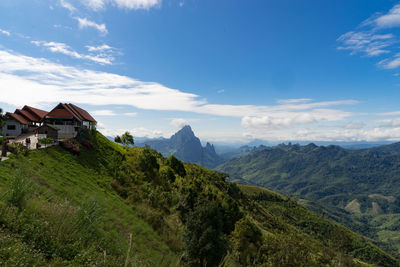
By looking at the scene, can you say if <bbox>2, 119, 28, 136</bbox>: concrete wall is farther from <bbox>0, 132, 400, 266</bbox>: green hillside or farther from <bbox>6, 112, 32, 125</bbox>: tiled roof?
<bbox>0, 132, 400, 266</bbox>: green hillside

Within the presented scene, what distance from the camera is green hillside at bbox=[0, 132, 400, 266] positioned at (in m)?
6.75

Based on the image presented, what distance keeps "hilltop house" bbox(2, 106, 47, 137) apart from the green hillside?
19.4m

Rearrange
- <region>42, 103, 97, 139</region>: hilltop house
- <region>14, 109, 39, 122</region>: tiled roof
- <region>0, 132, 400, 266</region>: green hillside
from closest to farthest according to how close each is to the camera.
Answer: <region>0, 132, 400, 266</region>: green hillside < <region>42, 103, 97, 139</region>: hilltop house < <region>14, 109, 39, 122</region>: tiled roof

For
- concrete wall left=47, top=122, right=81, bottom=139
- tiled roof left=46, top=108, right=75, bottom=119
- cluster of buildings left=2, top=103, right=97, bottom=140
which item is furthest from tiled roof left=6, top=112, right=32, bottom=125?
concrete wall left=47, top=122, right=81, bottom=139

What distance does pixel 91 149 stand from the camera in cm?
4575

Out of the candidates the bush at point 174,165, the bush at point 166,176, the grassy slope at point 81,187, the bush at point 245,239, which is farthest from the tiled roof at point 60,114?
the bush at point 245,239

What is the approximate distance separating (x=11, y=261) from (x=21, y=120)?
62.3 meters

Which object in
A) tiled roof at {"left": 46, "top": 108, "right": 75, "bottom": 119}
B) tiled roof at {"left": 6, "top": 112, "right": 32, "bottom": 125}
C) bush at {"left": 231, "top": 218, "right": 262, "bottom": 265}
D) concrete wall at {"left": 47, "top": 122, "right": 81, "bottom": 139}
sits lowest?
bush at {"left": 231, "top": 218, "right": 262, "bottom": 265}

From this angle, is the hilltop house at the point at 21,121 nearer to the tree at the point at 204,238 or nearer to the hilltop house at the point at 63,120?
the hilltop house at the point at 63,120

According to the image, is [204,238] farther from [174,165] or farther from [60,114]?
[60,114]

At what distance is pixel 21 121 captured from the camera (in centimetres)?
5016

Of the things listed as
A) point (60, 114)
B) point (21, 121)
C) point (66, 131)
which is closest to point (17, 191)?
point (66, 131)

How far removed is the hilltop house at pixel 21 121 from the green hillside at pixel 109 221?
764 inches

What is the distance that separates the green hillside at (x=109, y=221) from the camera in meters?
6.75
